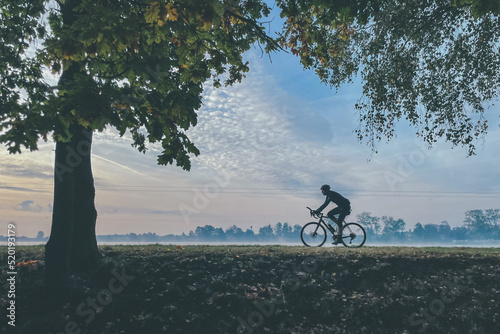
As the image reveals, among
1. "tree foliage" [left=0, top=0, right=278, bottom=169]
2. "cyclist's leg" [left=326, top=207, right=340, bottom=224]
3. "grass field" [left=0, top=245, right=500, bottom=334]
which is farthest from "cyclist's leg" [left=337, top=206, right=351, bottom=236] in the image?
"tree foliage" [left=0, top=0, right=278, bottom=169]

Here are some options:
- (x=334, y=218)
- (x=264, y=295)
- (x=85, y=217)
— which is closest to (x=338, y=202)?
(x=334, y=218)

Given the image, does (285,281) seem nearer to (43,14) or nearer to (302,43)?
(302,43)

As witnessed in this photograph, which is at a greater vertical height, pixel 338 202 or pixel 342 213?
pixel 338 202

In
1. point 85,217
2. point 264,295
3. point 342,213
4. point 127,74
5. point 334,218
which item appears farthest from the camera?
point 334,218

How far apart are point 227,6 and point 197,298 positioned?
22.7 feet

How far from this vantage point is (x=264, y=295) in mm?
8625

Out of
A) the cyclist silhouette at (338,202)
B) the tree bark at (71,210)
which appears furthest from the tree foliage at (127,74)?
the cyclist silhouette at (338,202)

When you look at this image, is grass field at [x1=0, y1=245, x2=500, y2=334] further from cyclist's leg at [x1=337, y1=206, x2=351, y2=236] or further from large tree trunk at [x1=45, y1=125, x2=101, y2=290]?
cyclist's leg at [x1=337, y1=206, x2=351, y2=236]

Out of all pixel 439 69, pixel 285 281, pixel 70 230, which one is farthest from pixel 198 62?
pixel 439 69

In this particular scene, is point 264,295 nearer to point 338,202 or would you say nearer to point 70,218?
point 70,218

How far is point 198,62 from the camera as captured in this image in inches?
287

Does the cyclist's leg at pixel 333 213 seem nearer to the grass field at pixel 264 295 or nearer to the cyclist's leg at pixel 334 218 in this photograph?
the cyclist's leg at pixel 334 218

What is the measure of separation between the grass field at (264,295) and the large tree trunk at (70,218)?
1.70ft

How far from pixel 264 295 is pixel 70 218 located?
17.1 feet
